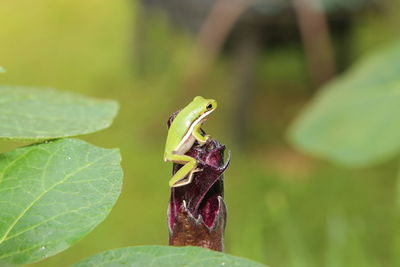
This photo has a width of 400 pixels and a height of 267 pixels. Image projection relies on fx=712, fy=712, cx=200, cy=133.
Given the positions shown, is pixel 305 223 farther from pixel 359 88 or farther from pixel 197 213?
pixel 197 213

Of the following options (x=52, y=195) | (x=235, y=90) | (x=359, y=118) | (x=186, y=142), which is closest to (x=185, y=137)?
(x=186, y=142)

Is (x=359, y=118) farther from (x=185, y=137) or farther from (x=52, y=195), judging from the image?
(x=52, y=195)

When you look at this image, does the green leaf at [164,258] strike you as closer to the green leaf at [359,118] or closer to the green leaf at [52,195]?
the green leaf at [52,195]

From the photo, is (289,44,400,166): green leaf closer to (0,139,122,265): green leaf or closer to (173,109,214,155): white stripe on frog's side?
(173,109,214,155): white stripe on frog's side

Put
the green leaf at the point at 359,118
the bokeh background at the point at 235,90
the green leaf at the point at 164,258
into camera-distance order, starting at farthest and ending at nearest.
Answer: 1. the bokeh background at the point at 235,90
2. the green leaf at the point at 359,118
3. the green leaf at the point at 164,258

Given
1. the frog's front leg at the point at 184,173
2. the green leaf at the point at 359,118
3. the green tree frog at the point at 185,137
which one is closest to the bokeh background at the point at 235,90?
the green leaf at the point at 359,118
